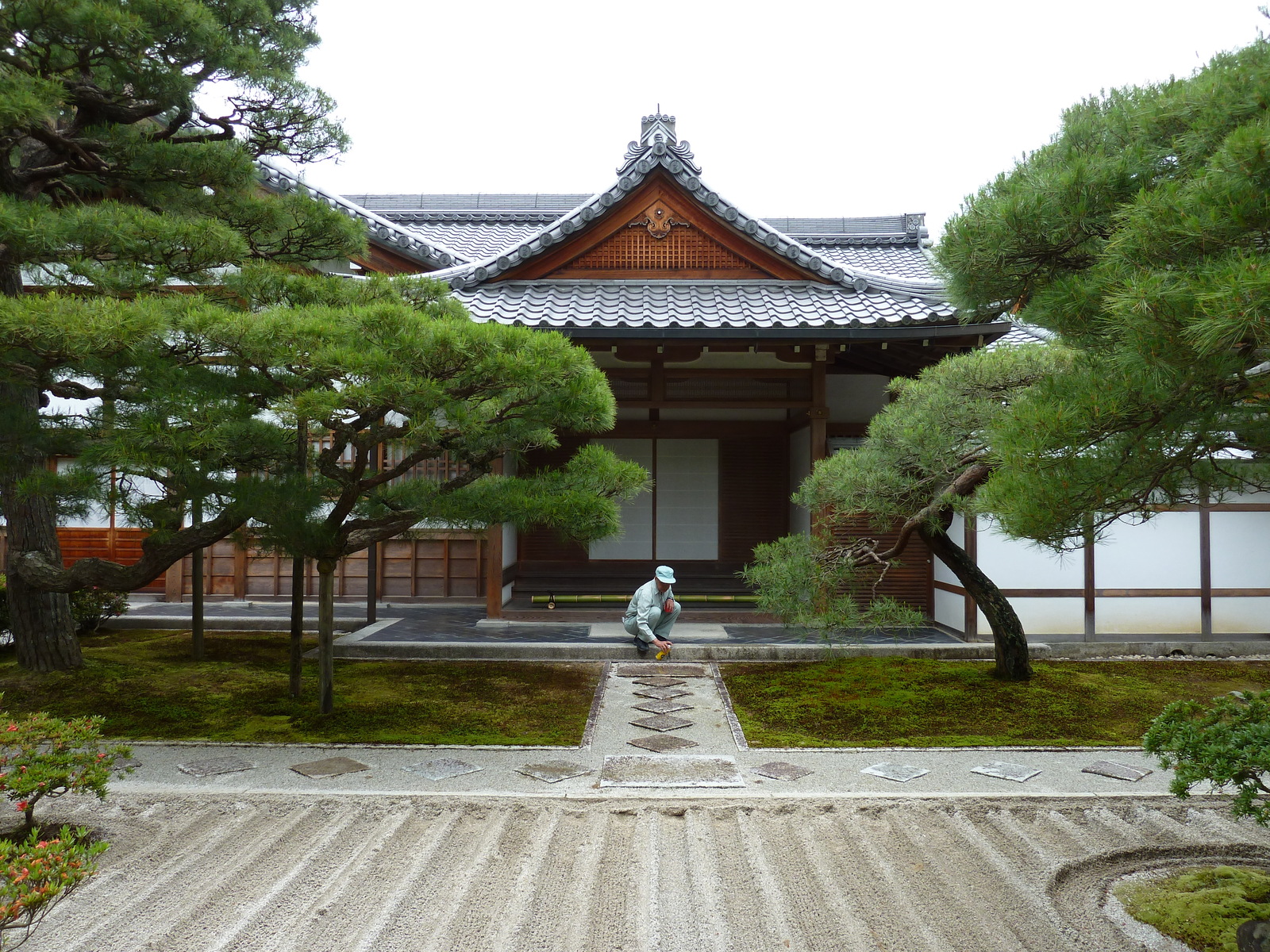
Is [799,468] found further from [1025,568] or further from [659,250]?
[659,250]

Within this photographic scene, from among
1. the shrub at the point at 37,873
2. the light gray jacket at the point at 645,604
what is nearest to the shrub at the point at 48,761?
the shrub at the point at 37,873

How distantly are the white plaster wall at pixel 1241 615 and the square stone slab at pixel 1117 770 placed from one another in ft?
17.7

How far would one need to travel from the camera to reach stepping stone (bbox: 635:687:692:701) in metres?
7.30

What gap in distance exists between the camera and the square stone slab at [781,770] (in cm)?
519

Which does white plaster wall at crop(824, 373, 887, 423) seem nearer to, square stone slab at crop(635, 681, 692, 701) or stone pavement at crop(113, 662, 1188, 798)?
square stone slab at crop(635, 681, 692, 701)

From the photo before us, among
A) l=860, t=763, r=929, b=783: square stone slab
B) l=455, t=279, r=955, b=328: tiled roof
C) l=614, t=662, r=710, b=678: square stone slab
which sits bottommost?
l=860, t=763, r=929, b=783: square stone slab

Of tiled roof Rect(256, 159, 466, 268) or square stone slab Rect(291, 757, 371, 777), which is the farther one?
tiled roof Rect(256, 159, 466, 268)

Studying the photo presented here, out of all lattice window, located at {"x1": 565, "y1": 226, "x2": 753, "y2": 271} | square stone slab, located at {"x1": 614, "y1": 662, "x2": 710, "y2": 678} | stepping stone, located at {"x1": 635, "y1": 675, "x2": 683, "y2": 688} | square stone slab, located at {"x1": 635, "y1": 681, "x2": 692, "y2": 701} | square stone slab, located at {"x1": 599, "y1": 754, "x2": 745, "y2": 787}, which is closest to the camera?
square stone slab, located at {"x1": 599, "y1": 754, "x2": 745, "y2": 787}

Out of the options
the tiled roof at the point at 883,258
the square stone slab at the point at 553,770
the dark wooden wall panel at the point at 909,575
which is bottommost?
the square stone slab at the point at 553,770

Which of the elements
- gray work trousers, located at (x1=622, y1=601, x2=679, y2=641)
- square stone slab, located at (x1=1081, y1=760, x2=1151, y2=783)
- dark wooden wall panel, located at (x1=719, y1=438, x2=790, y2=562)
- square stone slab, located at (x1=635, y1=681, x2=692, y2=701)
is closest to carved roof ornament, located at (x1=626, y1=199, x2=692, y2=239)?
dark wooden wall panel, located at (x1=719, y1=438, x2=790, y2=562)

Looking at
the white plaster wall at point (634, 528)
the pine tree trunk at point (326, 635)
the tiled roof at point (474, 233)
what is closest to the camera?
the pine tree trunk at point (326, 635)

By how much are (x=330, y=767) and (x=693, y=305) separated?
6.81 metres

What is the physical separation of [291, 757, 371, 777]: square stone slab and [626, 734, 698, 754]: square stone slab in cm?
194

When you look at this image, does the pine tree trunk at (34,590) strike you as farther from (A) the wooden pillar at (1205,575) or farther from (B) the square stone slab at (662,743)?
(A) the wooden pillar at (1205,575)
